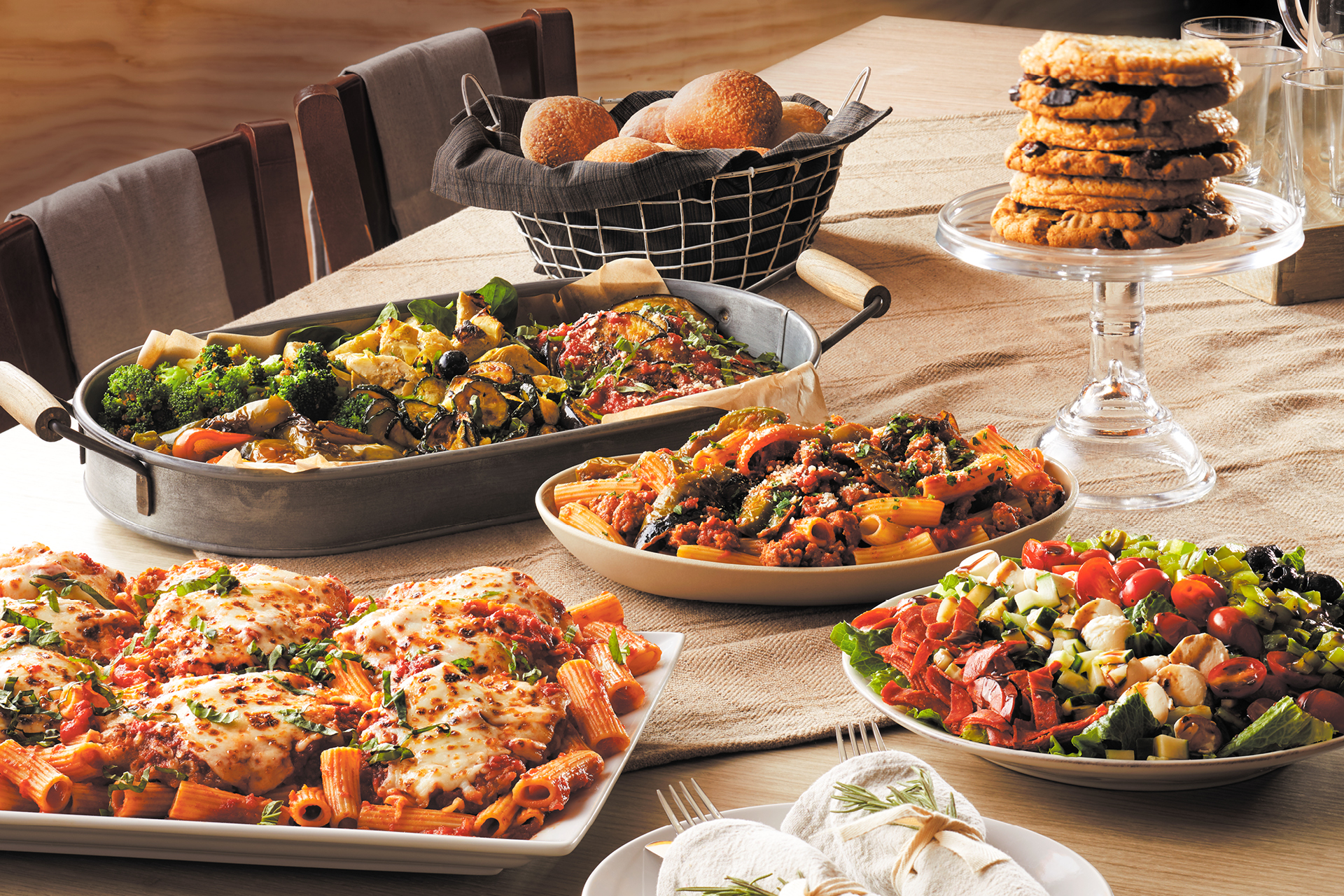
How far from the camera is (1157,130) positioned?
1.32 metres

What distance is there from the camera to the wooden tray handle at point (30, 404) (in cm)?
128

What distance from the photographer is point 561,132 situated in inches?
77.5

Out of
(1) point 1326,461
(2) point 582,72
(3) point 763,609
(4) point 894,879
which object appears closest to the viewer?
(4) point 894,879

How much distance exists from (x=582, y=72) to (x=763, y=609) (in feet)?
12.8

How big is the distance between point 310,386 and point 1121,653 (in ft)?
3.13

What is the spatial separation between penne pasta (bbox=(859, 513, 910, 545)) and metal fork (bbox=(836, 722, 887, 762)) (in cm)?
19

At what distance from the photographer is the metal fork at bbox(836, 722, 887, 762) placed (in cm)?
86

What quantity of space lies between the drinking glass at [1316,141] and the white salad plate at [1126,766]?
110cm

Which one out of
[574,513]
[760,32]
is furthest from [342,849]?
[760,32]

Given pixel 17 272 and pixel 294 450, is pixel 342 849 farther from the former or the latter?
pixel 17 272

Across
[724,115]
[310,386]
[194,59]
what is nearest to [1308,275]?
[724,115]

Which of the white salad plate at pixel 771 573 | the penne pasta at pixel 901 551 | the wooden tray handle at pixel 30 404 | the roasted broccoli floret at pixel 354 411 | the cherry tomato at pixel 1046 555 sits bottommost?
the white salad plate at pixel 771 573

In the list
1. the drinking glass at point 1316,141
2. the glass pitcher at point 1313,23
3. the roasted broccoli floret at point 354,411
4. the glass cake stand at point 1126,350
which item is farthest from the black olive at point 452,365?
the glass pitcher at point 1313,23

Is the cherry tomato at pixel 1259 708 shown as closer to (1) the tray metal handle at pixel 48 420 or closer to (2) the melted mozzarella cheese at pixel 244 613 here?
(2) the melted mozzarella cheese at pixel 244 613
